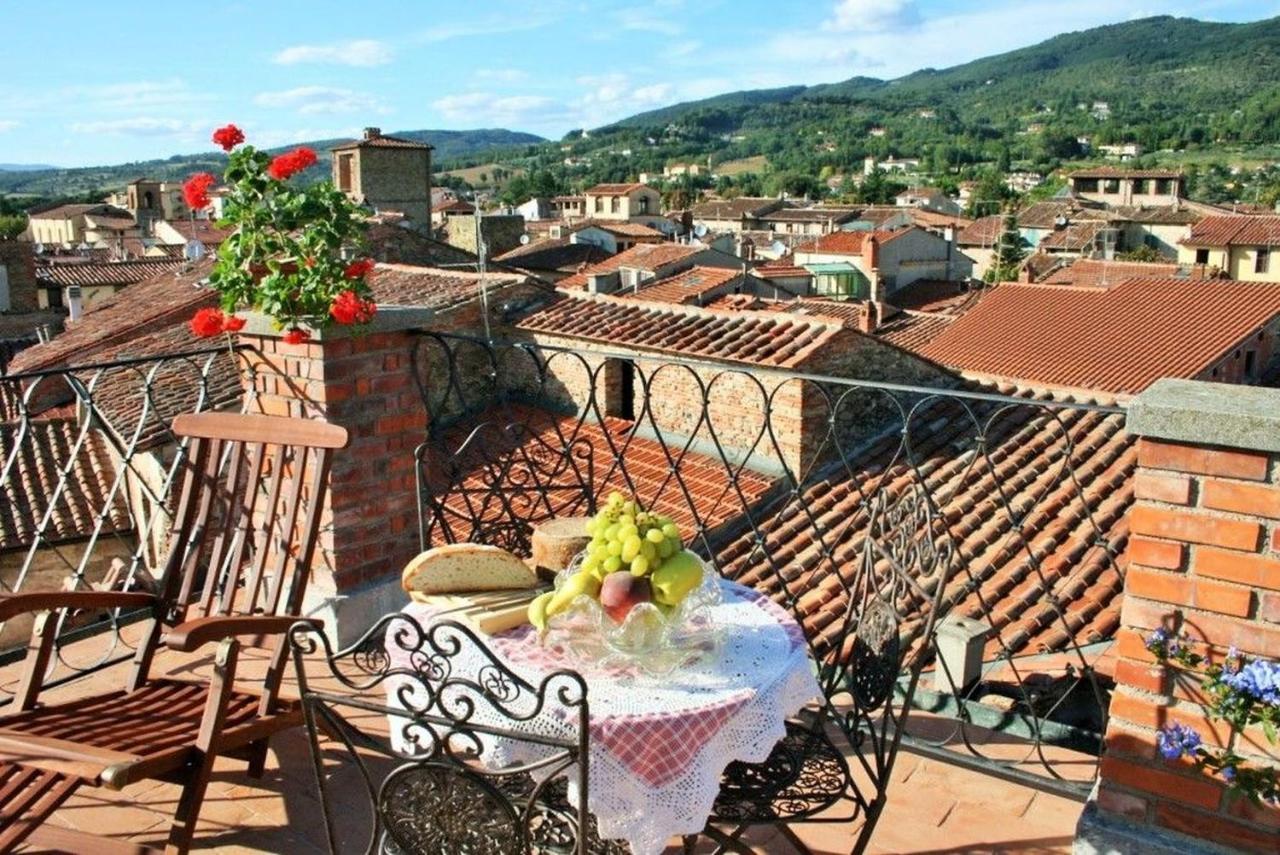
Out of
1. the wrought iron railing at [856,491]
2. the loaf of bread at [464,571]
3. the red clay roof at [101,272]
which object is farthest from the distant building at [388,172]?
the loaf of bread at [464,571]

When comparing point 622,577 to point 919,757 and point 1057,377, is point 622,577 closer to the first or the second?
point 919,757

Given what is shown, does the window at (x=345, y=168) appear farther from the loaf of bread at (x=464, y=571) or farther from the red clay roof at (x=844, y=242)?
the loaf of bread at (x=464, y=571)

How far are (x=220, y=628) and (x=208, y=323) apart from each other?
172 centimetres

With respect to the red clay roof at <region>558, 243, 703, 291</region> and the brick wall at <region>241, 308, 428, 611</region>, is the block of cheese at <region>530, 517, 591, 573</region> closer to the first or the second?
the brick wall at <region>241, 308, 428, 611</region>

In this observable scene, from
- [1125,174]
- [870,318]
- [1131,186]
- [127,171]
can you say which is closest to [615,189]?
[1125,174]

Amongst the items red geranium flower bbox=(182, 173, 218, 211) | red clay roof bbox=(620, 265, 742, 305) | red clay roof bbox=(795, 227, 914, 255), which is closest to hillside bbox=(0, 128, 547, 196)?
red clay roof bbox=(795, 227, 914, 255)

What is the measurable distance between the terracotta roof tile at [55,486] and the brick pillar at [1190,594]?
13325 mm

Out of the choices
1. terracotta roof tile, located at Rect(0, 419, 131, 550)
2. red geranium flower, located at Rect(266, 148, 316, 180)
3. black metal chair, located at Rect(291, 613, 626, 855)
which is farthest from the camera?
terracotta roof tile, located at Rect(0, 419, 131, 550)

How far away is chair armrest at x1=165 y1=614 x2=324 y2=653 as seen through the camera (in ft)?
7.28

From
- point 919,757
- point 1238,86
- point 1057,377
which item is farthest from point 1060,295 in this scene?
point 1238,86

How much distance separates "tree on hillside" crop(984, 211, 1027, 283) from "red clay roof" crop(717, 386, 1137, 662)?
3565cm

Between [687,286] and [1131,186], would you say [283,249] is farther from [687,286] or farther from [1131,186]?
[1131,186]

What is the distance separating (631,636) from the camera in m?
2.17

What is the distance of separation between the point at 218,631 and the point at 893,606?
5.08ft
